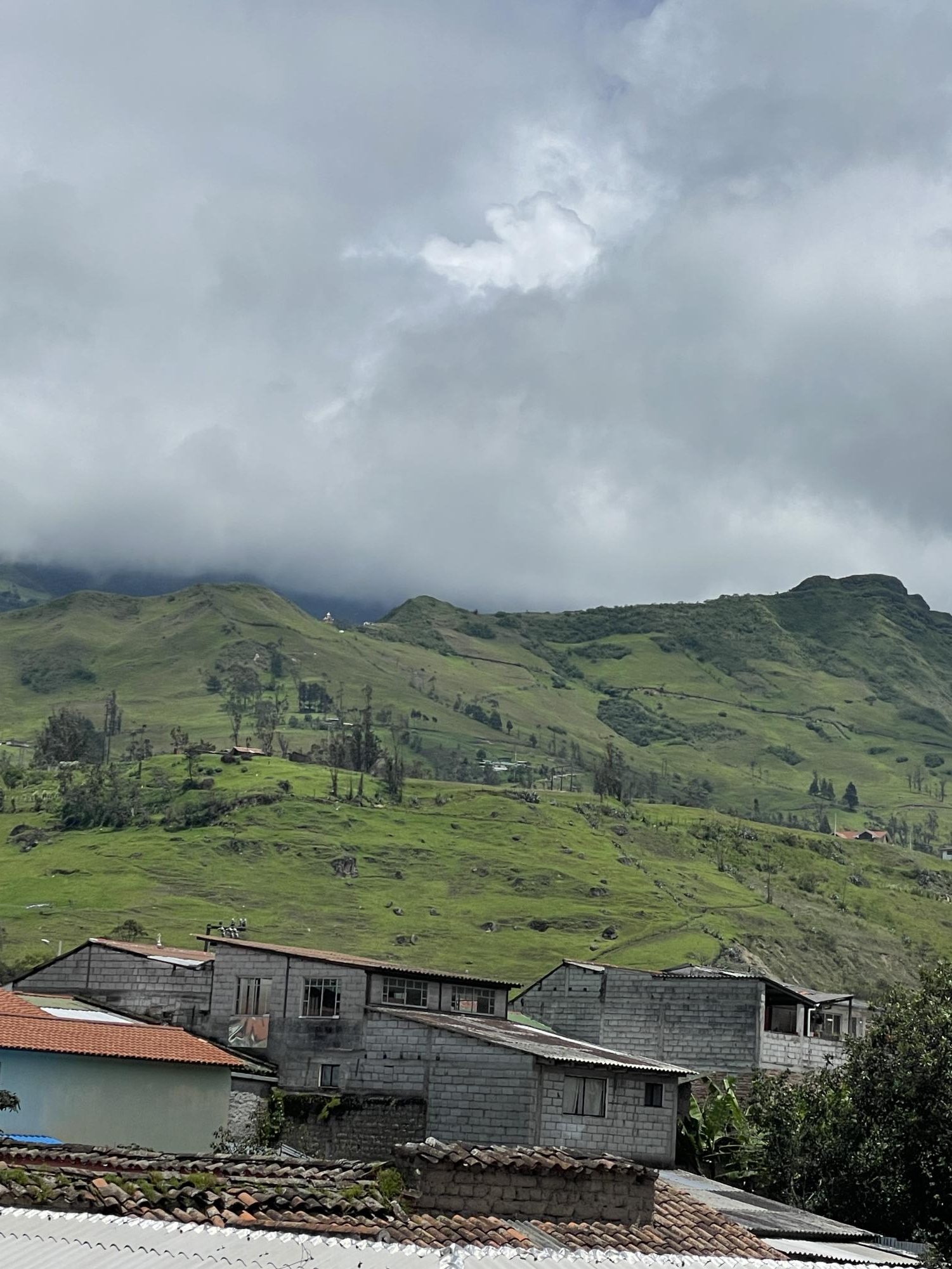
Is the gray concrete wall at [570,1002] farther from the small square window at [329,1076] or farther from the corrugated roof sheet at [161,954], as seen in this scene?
the small square window at [329,1076]

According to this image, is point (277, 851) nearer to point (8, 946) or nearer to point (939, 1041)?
point (8, 946)

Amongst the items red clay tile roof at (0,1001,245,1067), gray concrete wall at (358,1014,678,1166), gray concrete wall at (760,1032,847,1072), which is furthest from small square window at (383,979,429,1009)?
gray concrete wall at (760,1032,847,1072)

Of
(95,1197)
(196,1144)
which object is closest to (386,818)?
(196,1144)

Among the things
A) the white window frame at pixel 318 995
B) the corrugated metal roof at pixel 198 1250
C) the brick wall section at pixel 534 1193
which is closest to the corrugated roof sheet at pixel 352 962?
the white window frame at pixel 318 995

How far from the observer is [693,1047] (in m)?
63.8

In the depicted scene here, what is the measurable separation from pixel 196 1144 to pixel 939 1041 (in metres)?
21.7

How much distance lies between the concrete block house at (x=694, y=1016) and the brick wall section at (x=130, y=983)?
16.9m

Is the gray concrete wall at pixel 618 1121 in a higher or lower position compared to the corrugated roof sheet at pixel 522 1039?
lower

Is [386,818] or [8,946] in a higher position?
[386,818]

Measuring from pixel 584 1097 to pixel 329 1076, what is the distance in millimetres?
8678

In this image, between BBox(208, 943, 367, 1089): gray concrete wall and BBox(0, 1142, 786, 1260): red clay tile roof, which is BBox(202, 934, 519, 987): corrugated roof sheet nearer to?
BBox(208, 943, 367, 1089): gray concrete wall

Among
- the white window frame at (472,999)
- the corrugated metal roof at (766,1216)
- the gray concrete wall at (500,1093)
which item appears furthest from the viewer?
the white window frame at (472,999)

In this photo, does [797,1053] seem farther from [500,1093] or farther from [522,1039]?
[500,1093]

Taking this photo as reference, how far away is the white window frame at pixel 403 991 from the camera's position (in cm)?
5338
